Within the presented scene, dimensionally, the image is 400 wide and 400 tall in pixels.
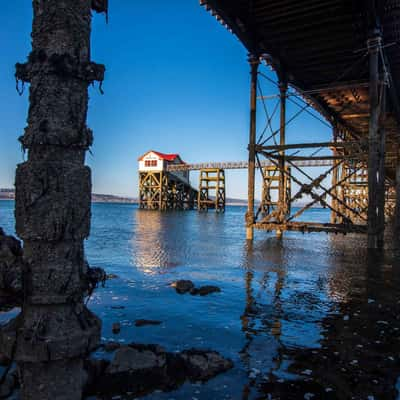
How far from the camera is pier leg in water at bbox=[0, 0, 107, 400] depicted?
99.4 inches

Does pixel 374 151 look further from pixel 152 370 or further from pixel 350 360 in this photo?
pixel 152 370

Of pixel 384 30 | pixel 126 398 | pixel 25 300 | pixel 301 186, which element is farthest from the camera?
pixel 301 186

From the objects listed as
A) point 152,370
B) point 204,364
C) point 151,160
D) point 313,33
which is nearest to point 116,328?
point 152,370

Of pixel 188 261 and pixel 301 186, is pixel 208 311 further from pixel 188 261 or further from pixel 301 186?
pixel 301 186

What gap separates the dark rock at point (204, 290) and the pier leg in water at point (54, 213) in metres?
4.34

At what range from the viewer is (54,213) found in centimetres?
257

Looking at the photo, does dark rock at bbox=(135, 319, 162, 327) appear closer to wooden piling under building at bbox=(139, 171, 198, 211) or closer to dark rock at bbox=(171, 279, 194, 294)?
dark rock at bbox=(171, 279, 194, 294)

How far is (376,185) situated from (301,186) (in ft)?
9.99

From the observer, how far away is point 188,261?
1120 centimetres

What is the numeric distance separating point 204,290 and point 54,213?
16.2ft

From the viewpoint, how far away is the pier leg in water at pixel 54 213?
8.29ft

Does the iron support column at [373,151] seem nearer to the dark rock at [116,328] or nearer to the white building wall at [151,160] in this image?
the dark rock at [116,328]

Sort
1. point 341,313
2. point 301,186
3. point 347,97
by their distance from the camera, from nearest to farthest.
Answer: point 341,313
point 301,186
point 347,97

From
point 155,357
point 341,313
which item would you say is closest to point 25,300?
point 155,357
